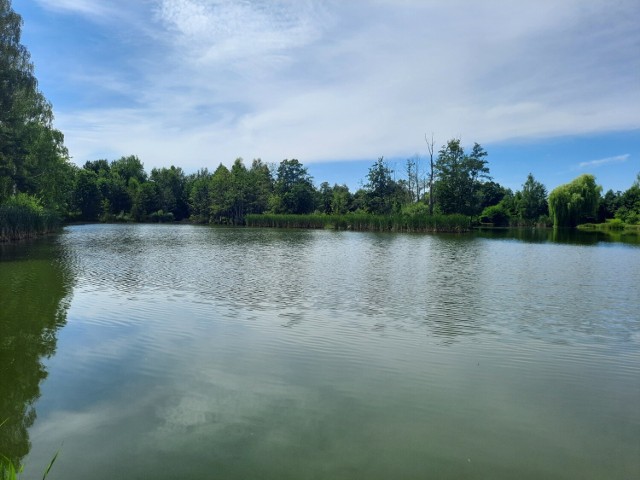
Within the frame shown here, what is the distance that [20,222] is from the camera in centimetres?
3081

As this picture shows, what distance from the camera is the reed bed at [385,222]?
48375 mm

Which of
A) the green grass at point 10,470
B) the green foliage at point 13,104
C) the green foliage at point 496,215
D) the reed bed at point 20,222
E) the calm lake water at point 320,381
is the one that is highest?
the green foliage at point 13,104

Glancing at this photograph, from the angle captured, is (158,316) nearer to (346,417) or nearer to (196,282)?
(196,282)

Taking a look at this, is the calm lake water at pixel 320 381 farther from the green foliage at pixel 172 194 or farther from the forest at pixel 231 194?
the green foliage at pixel 172 194

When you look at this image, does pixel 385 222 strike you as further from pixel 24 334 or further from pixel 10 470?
pixel 10 470

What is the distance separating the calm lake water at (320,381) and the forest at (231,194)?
18.9m

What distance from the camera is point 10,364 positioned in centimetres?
683

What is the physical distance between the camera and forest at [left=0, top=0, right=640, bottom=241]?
2795cm

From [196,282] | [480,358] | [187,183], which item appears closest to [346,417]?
[480,358]

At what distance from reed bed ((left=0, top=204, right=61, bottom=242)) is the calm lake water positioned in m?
18.1

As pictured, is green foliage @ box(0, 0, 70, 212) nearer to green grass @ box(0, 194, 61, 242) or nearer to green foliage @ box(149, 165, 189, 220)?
green grass @ box(0, 194, 61, 242)

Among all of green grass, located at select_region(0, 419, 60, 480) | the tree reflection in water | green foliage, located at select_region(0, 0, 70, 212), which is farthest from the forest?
green grass, located at select_region(0, 419, 60, 480)

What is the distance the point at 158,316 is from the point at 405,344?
5.48m

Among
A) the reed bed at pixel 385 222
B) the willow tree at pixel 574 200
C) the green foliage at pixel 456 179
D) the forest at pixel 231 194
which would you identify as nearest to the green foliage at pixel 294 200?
the forest at pixel 231 194
